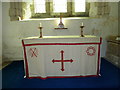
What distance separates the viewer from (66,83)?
9.25ft

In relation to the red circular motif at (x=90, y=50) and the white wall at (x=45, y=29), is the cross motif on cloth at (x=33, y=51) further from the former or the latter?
the white wall at (x=45, y=29)

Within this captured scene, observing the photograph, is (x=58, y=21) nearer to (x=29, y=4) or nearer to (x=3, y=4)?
(x=29, y=4)

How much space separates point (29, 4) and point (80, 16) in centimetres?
217

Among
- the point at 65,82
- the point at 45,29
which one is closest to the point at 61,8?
the point at 45,29

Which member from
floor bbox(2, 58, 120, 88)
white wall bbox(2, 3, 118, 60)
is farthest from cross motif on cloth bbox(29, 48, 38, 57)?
white wall bbox(2, 3, 118, 60)

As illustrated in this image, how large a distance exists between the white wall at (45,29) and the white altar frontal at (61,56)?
218cm

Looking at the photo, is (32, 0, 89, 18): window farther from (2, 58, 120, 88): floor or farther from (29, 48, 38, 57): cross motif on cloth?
(2, 58, 120, 88): floor

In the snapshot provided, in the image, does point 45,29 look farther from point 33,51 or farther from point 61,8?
point 33,51

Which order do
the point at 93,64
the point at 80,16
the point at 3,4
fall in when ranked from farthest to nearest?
the point at 80,16 < the point at 3,4 < the point at 93,64

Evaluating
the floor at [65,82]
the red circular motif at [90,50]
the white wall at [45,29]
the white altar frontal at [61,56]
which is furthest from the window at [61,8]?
the floor at [65,82]

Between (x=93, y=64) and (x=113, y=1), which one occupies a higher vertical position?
(x=113, y=1)

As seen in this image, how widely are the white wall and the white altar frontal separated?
7.15 feet

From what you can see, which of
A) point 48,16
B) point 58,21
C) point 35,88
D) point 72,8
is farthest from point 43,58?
point 72,8

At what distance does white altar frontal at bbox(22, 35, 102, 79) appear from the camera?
115 inches
